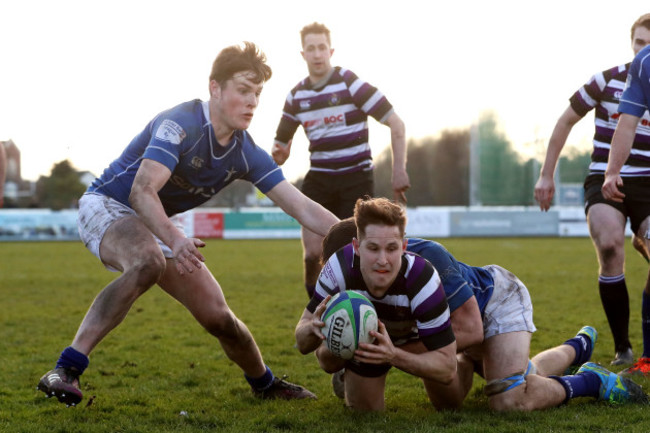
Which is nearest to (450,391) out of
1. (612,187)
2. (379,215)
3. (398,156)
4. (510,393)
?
(510,393)

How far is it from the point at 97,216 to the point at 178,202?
0.56m

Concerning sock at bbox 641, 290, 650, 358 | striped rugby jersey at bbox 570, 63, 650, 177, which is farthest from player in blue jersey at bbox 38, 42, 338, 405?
sock at bbox 641, 290, 650, 358

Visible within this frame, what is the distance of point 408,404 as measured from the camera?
16.4 ft

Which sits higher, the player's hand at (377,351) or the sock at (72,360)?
the player's hand at (377,351)

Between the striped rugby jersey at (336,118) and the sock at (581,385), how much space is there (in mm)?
3062

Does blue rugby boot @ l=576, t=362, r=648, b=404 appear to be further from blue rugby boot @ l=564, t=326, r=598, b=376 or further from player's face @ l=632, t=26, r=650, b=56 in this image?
player's face @ l=632, t=26, r=650, b=56

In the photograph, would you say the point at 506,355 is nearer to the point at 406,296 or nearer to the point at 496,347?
the point at 496,347

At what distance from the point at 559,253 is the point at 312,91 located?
16.0 meters

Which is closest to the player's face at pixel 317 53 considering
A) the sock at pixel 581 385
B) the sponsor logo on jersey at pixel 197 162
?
the sponsor logo on jersey at pixel 197 162

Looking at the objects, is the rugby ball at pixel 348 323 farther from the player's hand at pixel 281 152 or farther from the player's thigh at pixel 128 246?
the player's hand at pixel 281 152

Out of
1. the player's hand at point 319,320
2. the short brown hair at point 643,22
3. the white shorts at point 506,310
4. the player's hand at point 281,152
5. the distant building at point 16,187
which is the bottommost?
the distant building at point 16,187

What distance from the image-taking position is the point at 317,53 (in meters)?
6.98

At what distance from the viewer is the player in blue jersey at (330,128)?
698cm

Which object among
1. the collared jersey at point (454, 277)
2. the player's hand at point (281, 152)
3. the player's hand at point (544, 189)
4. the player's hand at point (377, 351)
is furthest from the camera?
the player's hand at point (281, 152)
